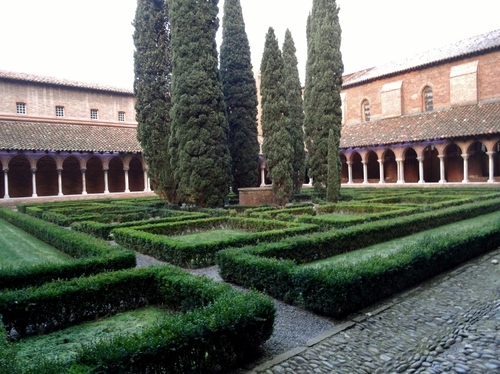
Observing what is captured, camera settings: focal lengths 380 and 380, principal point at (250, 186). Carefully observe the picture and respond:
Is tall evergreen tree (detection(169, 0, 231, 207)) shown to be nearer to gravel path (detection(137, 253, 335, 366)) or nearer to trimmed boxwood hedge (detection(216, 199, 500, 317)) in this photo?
trimmed boxwood hedge (detection(216, 199, 500, 317))

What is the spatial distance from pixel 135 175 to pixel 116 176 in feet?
5.04

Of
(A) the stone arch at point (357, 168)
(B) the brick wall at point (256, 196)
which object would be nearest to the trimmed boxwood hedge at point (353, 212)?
(B) the brick wall at point (256, 196)

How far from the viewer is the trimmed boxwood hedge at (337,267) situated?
514cm

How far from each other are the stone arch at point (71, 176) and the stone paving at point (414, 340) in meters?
27.7

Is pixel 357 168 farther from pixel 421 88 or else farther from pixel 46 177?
pixel 46 177

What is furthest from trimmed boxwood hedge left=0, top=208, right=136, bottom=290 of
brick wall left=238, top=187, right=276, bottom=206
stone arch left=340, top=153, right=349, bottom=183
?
stone arch left=340, top=153, right=349, bottom=183

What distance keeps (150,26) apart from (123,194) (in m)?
12.4

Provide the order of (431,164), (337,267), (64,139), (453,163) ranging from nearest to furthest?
1. (337,267)
2. (64,139)
3. (453,163)
4. (431,164)

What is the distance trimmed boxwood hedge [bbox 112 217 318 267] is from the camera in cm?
791

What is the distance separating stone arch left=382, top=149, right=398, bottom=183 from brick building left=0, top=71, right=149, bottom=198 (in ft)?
A: 65.3

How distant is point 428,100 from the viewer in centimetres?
3152

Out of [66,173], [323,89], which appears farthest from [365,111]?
[66,173]

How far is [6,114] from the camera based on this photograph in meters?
28.7

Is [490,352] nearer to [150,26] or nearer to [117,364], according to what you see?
[117,364]
